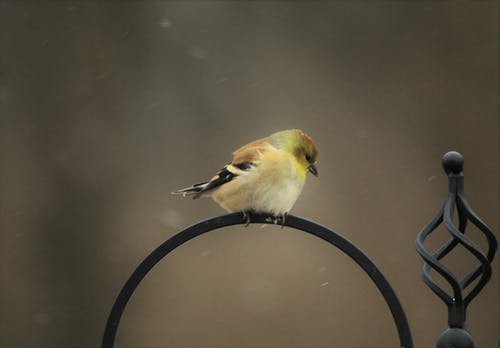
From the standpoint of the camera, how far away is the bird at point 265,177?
60.9 inches

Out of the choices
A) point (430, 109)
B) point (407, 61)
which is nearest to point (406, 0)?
point (407, 61)

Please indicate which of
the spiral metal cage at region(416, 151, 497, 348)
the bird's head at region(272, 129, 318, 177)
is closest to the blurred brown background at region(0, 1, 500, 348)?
the bird's head at region(272, 129, 318, 177)

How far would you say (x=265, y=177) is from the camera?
5.18 ft

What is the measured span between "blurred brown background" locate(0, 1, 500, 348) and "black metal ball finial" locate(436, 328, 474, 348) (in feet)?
8.55

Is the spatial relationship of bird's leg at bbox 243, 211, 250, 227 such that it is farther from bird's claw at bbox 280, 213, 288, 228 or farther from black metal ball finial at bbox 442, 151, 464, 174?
black metal ball finial at bbox 442, 151, 464, 174

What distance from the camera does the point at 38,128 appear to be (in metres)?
3.92

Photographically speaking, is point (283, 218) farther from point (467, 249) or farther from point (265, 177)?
point (467, 249)

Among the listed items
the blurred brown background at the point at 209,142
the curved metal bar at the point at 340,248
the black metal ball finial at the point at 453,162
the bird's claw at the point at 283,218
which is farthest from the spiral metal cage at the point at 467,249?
the blurred brown background at the point at 209,142

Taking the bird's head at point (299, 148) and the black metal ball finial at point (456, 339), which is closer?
the black metal ball finial at point (456, 339)

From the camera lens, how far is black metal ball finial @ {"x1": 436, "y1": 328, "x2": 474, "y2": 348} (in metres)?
1.09

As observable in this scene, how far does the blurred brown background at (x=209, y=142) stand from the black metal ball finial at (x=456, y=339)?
261 centimetres

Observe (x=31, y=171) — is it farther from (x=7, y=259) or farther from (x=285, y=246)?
(x=285, y=246)

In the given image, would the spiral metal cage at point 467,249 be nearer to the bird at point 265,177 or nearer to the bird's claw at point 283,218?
the bird's claw at point 283,218

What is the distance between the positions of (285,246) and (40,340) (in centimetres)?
139
